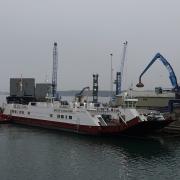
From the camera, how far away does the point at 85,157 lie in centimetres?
5438

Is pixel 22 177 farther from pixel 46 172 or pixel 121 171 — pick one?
pixel 121 171

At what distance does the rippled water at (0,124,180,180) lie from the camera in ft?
147

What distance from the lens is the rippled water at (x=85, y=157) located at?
147 ft

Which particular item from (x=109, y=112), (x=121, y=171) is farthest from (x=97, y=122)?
(x=121, y=171)

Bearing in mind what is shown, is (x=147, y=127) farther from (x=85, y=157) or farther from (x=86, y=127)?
(x=85, y=157)

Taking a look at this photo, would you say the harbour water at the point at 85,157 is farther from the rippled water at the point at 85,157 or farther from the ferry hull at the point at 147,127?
the ferry hull at the point at 147,127

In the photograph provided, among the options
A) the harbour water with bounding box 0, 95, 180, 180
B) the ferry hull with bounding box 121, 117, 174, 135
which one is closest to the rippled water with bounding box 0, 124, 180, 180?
the harbour water with bounding box 0, 95, 180, 180

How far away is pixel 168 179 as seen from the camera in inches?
1710

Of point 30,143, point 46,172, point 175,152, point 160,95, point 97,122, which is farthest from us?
point 160,95

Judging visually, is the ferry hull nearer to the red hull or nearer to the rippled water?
the red hull

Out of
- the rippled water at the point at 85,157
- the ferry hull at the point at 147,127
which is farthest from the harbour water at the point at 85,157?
the ferry hull at the point at 147,127

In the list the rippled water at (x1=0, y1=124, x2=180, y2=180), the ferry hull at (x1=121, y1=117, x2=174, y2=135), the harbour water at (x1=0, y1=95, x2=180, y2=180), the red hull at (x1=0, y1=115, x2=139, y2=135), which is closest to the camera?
the harbour water at (x1=0, y1=95, x2=180, y2=180)

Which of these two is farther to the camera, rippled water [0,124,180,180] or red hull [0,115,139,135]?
red hull [0,115,139,135]

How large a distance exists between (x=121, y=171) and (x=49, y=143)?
21.1m
